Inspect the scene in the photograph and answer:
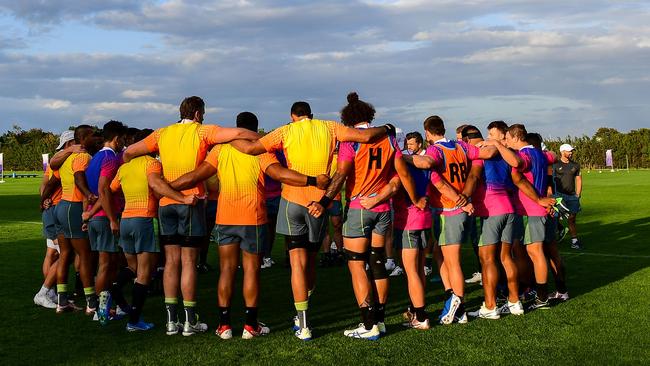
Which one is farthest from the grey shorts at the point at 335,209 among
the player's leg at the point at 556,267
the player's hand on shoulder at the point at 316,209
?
the player's hand on shoulder at the point at 316,209

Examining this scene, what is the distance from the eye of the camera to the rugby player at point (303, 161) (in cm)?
655

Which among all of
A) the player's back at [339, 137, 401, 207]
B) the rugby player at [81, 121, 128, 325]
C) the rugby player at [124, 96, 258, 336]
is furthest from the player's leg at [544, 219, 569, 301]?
the rugby player at [81, 121, 128, 325]

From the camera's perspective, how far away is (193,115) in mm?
6898

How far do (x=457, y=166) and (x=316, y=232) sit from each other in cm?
176

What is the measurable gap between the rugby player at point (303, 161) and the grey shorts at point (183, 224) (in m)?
0.80

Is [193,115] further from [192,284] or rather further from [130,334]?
[130,334]

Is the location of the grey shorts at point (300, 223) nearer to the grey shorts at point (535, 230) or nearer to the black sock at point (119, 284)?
the black sock at point (119, 284)

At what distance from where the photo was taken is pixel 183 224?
6.89 meters

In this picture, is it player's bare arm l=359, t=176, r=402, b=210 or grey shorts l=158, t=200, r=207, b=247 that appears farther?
grey shorts l=158, t=200, r=207, b=247

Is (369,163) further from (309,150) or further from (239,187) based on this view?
(239,187)

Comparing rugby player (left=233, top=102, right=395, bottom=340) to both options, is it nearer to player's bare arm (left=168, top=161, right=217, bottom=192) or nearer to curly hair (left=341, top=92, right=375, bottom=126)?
curly hair (left=341, top=92, right=375, bottom=126)

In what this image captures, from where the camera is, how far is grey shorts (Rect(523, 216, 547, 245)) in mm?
8156

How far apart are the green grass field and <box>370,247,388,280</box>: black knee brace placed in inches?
22.8

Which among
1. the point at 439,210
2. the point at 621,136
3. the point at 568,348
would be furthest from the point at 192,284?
the point at 621,136
